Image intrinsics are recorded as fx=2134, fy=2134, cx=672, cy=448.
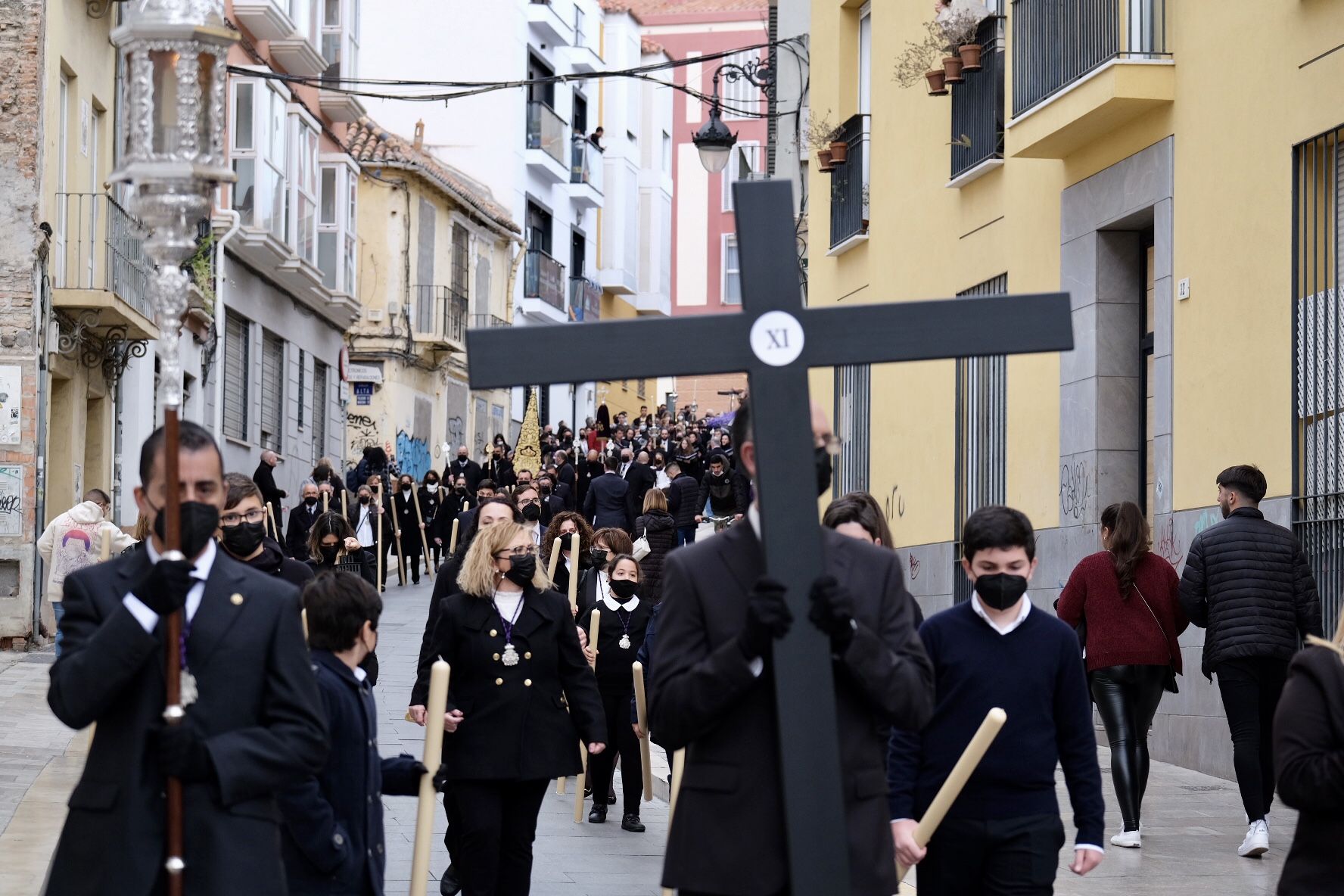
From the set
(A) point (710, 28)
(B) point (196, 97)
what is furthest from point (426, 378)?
(B) point (196, 97)

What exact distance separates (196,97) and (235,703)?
4.59 ft

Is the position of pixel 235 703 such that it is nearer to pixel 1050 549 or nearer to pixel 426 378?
pixel 1050 549

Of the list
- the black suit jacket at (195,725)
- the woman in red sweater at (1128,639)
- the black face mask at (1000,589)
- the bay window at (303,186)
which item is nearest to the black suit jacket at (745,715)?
the black suit jacket at (195,725)

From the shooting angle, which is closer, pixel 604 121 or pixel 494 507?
pixel 494 507

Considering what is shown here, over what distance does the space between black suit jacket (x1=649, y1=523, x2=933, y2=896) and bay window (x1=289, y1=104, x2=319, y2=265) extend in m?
30.5

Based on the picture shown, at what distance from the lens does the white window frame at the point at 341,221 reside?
38000 millimetres

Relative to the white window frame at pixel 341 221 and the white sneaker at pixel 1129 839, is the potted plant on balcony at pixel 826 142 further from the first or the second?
the white window frame at pixel 341 221

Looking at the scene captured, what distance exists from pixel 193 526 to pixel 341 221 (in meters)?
34.4

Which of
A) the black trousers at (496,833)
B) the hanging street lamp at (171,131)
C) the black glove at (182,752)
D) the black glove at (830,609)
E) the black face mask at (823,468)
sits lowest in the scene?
the black trousers at (496,833)

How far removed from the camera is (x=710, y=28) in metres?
72.7

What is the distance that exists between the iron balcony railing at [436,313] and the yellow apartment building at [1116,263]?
1133 inches

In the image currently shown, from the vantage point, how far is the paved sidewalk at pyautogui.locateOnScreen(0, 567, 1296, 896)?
998cm

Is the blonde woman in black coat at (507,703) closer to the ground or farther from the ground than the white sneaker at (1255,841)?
farther from the ground

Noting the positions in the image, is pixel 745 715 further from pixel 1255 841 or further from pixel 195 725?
pixel 1255 841
